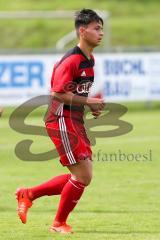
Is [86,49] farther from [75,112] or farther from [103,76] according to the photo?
[103,76]

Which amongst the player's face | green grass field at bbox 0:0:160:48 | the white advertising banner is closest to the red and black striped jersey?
the player's face

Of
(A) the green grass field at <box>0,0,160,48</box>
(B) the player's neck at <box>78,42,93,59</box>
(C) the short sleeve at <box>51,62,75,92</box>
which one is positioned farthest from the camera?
(A) the green grass field at <box>0,0,160,48</box>

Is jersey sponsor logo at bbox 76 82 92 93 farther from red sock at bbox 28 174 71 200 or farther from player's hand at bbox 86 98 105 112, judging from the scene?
red sock at bbox 28 174 71 200

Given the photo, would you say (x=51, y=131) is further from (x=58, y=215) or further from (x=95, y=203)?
(x=95, y=203)

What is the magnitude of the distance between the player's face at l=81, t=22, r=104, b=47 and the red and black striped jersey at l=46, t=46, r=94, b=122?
12 centimetres

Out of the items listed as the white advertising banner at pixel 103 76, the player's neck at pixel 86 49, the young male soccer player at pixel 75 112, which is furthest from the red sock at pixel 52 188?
the white advertising banner at pixel 103 76

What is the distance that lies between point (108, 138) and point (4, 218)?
28.4ft

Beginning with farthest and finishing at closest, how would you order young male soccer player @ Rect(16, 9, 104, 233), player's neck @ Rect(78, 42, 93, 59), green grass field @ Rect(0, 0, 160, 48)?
1. green grass field @ Rect(0, 0, 160, 48)
2. player's neck @ Rect(78, 42, 93, 59)
3. young male soccer player @ Rect(16, 9, 104, 233)

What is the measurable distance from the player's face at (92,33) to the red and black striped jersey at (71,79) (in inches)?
4.9

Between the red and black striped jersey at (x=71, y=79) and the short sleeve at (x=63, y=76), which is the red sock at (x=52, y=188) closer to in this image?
the red and black striped jersey at (x=71, y=79)

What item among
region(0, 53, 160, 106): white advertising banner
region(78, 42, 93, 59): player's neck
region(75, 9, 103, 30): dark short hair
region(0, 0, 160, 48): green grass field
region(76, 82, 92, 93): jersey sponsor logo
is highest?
region(75, 9, 103, 30): dark short hair

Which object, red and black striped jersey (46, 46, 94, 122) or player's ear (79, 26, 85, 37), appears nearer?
red and black striped jersey (46, 46, 94, 122)

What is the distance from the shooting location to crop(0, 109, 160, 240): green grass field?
801 centimetres

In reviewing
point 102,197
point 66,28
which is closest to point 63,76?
point 102,197
